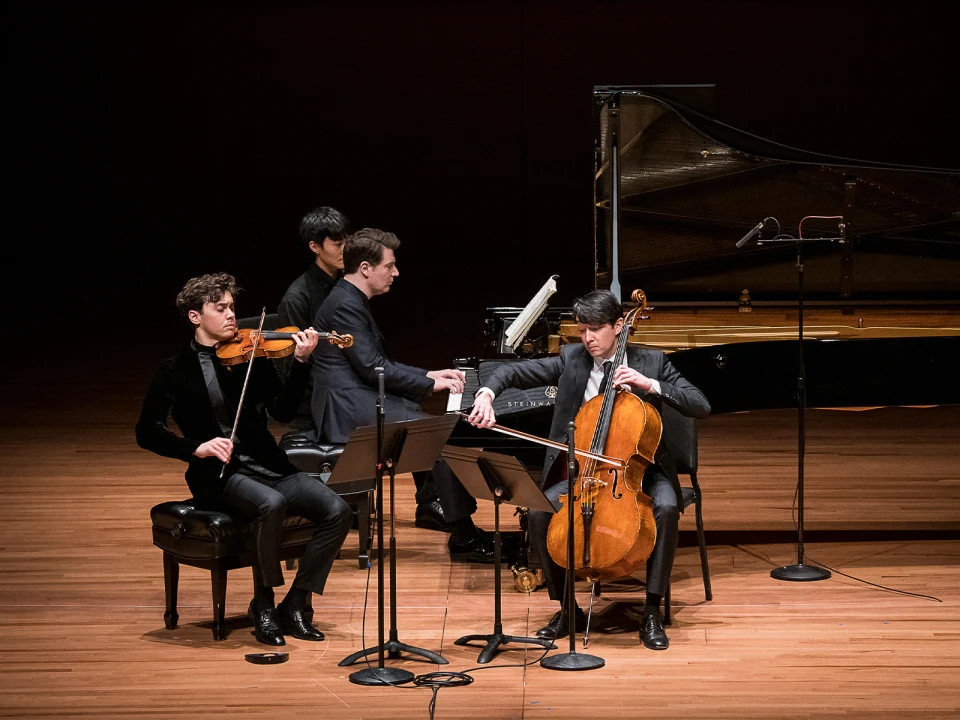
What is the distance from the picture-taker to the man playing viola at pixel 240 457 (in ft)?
13.9

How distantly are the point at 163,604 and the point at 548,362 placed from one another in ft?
5.41

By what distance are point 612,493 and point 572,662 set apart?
54 centimetres

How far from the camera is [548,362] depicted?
15.0ft

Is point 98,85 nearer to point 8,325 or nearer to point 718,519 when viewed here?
point 8,325

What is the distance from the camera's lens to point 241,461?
438 cm

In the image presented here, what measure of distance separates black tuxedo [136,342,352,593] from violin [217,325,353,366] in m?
0.05

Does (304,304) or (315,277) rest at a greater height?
(315,277)

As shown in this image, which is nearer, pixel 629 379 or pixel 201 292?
pixel 629 379

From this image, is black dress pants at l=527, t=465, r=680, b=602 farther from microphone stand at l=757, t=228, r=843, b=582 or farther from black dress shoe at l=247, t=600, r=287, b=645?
black dress shoe at l=247, t=600, r=287, b=645

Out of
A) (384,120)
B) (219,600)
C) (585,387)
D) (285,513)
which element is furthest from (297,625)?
(384,120)

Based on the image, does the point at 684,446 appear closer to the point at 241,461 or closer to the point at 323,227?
the point at 241,461

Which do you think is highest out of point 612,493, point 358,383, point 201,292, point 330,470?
point 201,292

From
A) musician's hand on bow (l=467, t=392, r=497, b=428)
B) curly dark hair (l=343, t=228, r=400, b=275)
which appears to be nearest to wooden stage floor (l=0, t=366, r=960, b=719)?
musician's hand on bow (l=467, t=392, r=497, b=428)

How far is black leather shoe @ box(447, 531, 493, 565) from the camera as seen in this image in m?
5.21
